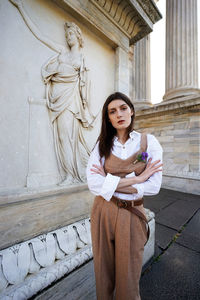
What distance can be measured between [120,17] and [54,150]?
2097mm

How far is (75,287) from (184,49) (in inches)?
277

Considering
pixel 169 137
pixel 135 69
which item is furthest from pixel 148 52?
pixel 169 137

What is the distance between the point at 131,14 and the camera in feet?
6.63

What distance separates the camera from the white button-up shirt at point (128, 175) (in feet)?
2.80

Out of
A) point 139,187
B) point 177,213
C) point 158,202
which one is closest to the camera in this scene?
point 139,187

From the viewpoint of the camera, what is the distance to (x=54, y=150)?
5.28 ft

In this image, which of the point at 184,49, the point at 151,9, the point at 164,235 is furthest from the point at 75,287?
the point at 184,49

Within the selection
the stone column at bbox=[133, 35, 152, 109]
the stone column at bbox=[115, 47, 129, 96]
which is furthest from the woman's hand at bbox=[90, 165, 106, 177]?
the stone column at bbox=[133, 35, 152, 109]

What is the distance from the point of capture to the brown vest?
2.98 ft

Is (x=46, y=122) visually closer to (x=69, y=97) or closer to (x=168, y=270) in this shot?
(x=69, y=97)

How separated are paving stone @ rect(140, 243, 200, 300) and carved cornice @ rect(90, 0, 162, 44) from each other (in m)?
3.24

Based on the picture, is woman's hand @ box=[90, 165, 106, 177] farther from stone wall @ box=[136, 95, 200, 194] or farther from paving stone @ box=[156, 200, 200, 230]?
stone wall @ box=[136, 95, 200, 194]

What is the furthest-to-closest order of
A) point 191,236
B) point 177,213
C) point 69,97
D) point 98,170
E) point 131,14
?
point 177,213 → point 191,236 → point 131,14 → point 69,97 → point 98,170

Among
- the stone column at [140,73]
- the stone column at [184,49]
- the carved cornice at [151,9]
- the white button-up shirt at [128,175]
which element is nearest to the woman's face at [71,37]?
the carved cornice at [151,9]
